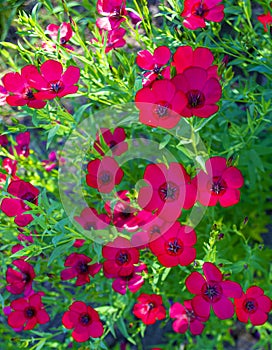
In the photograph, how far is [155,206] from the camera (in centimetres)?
116

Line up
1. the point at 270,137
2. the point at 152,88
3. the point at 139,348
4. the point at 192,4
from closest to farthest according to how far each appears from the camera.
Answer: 1. the point at 152,88
2. the point at 192,4
3. the point at 270,137
4. the point at 139,348

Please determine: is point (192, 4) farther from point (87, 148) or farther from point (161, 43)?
point (87, 148)

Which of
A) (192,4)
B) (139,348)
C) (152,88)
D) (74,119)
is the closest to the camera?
(152,88)

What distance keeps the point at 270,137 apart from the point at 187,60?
769 millimetres

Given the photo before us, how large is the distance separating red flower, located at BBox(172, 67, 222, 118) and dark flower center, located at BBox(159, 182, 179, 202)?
0.19 meters

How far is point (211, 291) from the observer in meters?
1.16

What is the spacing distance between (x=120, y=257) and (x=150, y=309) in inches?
8.5

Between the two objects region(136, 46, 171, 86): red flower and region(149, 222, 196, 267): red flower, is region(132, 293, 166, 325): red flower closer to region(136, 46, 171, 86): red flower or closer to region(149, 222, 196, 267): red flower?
region(149, 222, 196, 267): red flower

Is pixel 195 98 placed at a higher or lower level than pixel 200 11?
lower

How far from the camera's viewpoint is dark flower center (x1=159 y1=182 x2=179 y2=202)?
117 centimetres

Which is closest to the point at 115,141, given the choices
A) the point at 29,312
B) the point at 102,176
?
the point at 102,176

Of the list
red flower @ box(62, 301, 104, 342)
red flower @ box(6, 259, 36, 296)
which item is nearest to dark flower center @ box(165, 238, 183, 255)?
red flower @ box(62, 301, 104, 342)

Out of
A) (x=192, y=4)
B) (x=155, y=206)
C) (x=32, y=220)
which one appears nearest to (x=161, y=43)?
(x=192, y=4)

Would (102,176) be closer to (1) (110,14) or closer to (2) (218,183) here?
(2) (218,183)
